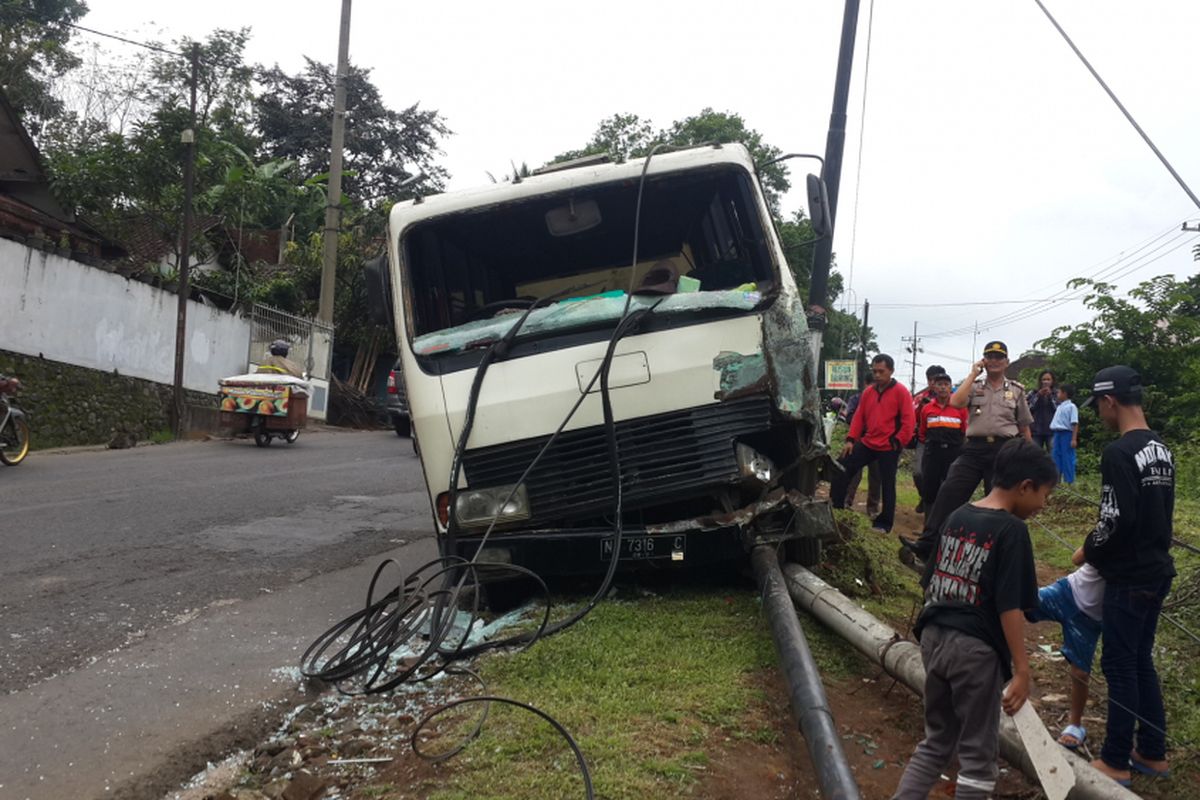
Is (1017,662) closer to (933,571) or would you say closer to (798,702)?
(933,571)

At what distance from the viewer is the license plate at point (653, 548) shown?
517 cm

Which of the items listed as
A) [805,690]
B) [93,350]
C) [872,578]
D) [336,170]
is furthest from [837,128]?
[336,170]

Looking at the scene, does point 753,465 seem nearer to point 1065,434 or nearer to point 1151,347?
point 1065,434

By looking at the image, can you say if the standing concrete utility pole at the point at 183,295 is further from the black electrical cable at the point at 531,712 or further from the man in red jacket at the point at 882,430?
the black electrical cable at the point at 531,712

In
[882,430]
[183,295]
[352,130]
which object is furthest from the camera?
[352,130]

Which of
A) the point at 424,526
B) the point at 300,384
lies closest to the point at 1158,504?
the point at 424,526

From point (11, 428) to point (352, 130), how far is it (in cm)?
2671

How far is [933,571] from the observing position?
3.15m

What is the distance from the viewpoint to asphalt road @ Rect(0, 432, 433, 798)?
146 inches

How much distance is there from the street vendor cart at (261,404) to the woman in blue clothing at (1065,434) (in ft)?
34.3

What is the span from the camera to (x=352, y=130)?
117 feet

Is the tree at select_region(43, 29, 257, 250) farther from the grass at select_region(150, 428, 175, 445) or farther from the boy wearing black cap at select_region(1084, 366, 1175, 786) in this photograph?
the boy wearing black cap at select_region(1084, 366, 1175, 786)

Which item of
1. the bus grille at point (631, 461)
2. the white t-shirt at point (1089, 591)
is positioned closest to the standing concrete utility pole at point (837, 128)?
the bus grille at point (631, 461)

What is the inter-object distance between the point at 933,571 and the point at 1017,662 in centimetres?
38
